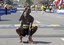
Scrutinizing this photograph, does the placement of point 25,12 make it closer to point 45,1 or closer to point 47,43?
point 47,43

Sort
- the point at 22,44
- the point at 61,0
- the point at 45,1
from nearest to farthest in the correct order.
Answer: the point at 22,44
the point at 61,0
the point at 45,1

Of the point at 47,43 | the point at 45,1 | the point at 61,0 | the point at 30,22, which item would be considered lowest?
the point at 45,1

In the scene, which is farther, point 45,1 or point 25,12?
point 45,1

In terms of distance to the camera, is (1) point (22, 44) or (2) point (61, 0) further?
(2) point (61, 0)

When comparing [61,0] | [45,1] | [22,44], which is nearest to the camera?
[22,44]

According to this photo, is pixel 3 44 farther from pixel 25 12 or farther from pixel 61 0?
pixel 61 0

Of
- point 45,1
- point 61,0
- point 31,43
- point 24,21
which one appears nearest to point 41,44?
point 31,43

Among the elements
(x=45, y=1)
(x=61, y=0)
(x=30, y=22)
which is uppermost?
(x=30, y=22)

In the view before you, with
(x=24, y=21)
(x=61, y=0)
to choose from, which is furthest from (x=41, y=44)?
(x=61, y=0)

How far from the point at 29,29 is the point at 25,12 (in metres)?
0.75

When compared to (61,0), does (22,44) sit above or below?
above

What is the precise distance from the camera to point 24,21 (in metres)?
12.1

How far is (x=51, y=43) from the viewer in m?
12.1

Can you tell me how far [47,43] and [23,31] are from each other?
1.16 m
